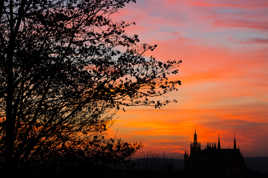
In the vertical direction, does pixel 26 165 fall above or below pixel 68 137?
below

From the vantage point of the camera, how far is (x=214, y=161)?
525 ft

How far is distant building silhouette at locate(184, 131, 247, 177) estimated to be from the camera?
157500mm

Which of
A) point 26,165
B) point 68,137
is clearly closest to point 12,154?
point 26,165

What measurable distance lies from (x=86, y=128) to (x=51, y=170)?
2691 millimetres

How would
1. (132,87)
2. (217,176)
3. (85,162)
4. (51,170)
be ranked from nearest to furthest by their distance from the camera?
(85,162) < (132,87) < (51,170) < (217,176)

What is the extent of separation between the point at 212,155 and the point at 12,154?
156607 mm

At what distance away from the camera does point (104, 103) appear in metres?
13.8

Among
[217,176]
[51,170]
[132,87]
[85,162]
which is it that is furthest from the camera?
[217,176]

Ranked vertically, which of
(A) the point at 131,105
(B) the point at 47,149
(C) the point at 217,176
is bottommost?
(C) the point at 217,176

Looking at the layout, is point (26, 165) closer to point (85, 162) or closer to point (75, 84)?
point (85, 162)

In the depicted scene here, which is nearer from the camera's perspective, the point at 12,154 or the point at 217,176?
the point at 12,154

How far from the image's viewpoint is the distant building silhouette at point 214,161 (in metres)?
158

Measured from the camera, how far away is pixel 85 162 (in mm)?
12898

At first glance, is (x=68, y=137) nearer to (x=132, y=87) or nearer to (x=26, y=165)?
(x=26, y=165)
